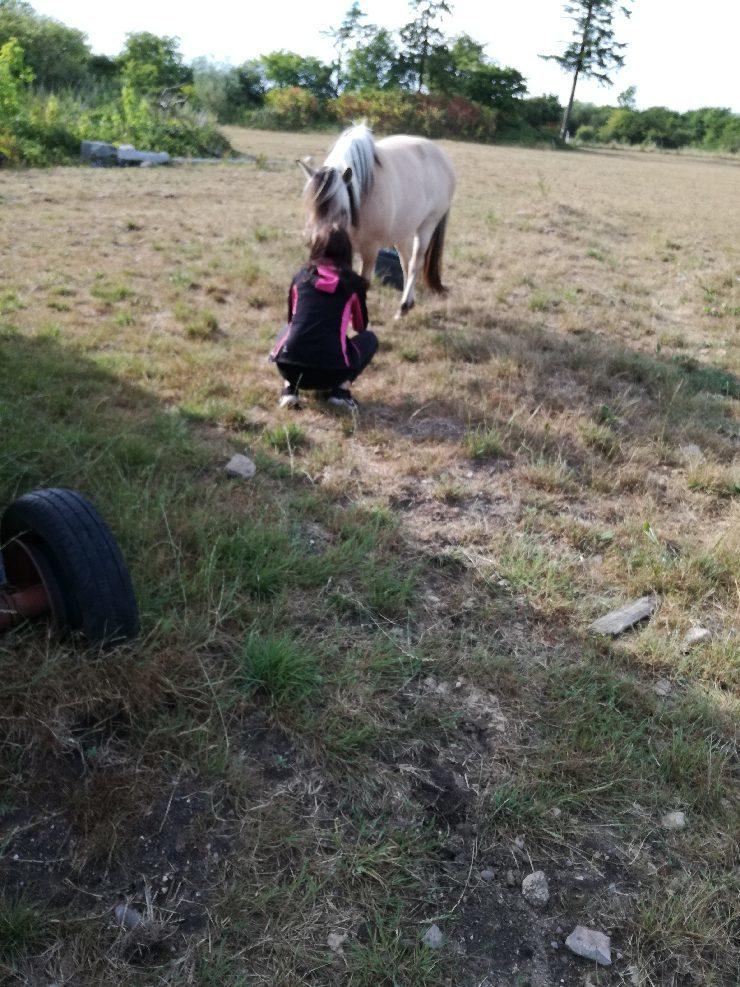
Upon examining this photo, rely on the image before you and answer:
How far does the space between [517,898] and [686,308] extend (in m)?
7.84

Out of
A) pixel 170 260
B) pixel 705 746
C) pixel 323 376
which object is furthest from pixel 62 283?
pixel 705 746

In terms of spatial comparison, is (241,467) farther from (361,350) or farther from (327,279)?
(327,279)

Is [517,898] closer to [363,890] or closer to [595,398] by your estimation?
[363,890]

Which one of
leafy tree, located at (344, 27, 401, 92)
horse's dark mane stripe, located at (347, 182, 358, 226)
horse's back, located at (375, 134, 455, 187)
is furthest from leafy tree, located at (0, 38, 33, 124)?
leafy tree, located at (344, 27, 401, 92)

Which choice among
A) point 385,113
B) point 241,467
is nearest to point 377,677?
point 241,467

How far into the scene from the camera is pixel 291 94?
113ft

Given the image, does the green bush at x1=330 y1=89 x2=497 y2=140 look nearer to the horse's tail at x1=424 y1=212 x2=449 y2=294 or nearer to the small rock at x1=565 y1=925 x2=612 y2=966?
the horse's tail at x1=424 y1=212 x2=449 y2=294

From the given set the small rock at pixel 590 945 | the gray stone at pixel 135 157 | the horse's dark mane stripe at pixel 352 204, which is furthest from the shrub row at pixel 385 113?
the small rock at pixel 590 945

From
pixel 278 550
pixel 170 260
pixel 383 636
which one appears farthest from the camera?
pixel 170 260

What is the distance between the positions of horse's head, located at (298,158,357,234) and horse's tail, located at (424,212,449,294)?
2.44 metres

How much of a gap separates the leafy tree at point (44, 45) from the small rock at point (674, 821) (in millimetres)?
28737

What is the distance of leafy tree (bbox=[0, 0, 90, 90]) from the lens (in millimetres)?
25812

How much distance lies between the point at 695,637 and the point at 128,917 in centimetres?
238

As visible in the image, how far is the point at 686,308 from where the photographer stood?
8227mm
